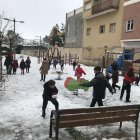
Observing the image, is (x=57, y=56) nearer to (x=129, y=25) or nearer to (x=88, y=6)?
(x=129, y=25)

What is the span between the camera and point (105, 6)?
37.4 m

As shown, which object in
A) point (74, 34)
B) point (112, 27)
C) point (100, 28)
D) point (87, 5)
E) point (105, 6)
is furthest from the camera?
point (74, 34)

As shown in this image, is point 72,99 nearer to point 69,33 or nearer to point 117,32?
point 117,32

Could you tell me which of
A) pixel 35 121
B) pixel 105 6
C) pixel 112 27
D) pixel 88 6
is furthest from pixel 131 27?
pixel 35 121

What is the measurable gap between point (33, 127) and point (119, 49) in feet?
86.5

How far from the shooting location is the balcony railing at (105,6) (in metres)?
35.6

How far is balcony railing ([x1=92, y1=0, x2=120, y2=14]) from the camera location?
35.6m

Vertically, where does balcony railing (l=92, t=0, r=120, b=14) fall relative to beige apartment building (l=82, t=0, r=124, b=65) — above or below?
above

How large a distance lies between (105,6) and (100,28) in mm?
3599

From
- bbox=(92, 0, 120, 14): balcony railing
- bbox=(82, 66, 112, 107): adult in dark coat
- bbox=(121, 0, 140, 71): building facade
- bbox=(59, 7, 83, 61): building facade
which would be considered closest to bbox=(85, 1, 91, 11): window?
bbox=(92, 0, 120, 14): balcony railing

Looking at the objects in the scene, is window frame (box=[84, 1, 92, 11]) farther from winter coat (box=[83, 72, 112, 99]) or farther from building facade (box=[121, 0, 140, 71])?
winter coat (box=[83, 72, 112, 99])

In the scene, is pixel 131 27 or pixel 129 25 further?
pixel 129 25

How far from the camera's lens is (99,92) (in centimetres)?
1066

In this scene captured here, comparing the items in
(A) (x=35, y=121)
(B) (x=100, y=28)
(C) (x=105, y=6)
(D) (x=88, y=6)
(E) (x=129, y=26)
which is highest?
(D) (x=88, y=6)
